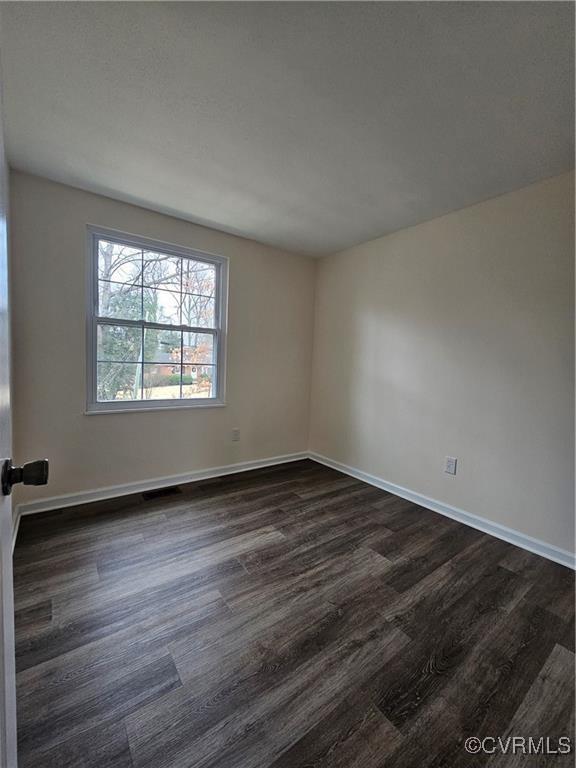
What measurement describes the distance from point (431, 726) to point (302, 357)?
122 inches

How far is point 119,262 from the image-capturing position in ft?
8.43

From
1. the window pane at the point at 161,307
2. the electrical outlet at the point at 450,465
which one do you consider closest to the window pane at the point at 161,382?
the window pane at the point at 161,307

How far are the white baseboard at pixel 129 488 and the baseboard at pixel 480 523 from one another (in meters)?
1.10

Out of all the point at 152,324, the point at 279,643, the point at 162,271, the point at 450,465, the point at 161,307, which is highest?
the point at 162,271

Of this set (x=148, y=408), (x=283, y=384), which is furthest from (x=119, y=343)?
(x=283, y=384)

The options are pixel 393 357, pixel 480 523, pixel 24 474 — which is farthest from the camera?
pixel 393 357

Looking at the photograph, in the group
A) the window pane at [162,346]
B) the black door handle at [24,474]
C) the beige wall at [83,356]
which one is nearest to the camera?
the black door handle at [24,474]

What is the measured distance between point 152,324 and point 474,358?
264 cm

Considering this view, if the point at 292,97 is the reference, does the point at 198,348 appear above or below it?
below

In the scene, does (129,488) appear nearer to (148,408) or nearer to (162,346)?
(148,408)

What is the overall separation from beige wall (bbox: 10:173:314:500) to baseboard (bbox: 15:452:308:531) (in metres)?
0.05

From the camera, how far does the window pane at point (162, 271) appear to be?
2.71 meters

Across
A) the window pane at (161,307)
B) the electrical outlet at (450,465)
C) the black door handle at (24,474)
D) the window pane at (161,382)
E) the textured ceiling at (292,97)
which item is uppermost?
the textured ceiling at (292,97)

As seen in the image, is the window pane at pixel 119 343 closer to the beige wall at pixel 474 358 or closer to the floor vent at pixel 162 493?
the floor vent at pixel 162 493
